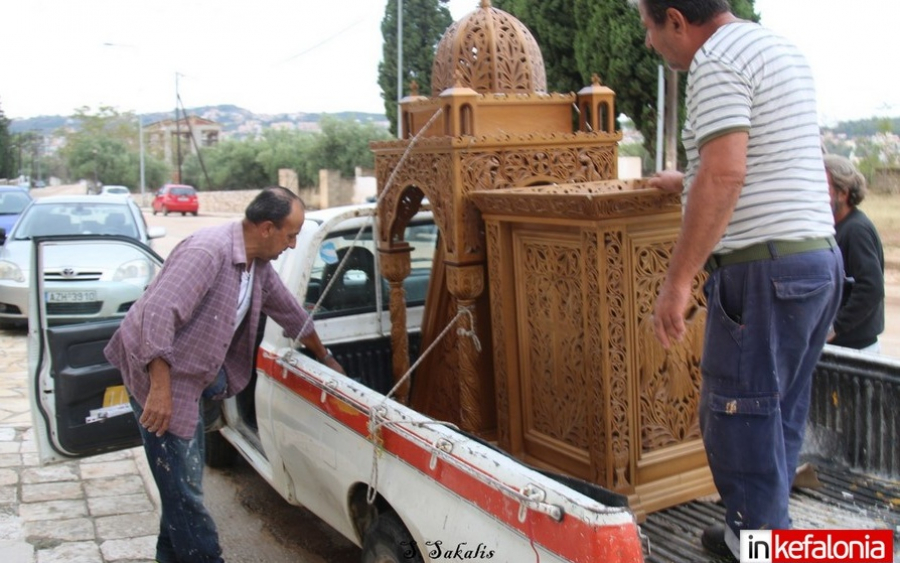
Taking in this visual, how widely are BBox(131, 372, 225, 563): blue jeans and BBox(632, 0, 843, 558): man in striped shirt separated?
195cm

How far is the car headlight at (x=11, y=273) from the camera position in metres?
9.48

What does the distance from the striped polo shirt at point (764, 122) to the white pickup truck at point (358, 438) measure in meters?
0.86

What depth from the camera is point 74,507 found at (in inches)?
191

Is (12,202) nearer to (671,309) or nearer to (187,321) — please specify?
(187,321)

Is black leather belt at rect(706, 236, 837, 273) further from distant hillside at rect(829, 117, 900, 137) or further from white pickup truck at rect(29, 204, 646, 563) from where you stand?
distant hillside at rect(829, 117, 900, 137)

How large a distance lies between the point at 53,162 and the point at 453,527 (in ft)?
330

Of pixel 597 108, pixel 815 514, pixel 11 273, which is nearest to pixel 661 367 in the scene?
pixel 815 514

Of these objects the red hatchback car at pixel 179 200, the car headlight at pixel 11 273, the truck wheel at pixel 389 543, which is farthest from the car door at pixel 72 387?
the red hatchback car at pixel 179 200

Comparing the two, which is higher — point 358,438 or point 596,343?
point 596,343

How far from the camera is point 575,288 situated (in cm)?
306

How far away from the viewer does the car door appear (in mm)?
4094

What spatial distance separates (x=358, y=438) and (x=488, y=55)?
1700 millimetres

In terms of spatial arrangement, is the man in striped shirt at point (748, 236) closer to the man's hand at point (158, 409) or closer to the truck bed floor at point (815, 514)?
the truck bed floor at point (815, 514)

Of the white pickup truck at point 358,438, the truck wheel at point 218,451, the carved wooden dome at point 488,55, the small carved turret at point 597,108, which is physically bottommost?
the truck wheel at point 218,451
